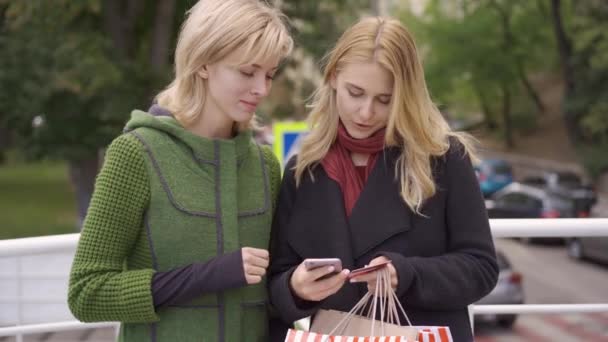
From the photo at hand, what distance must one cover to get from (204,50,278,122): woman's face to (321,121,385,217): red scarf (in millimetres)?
264

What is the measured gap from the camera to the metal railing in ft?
9.71

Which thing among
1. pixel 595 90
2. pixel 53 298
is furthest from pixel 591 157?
pixel 53 298

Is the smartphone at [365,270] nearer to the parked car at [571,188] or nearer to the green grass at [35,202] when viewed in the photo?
the green grass at [35,202]

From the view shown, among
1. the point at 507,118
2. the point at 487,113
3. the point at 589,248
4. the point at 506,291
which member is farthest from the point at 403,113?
the point at 487,113

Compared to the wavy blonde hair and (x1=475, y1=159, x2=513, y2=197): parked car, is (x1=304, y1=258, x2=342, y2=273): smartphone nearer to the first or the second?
the wavy blonde hair

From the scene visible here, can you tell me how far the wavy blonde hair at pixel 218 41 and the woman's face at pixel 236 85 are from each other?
0.06 ft

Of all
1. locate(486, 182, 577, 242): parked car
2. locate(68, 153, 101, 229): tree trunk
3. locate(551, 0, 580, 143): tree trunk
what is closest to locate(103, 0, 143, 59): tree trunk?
locate(68, 153, 101, 229): tree trunk

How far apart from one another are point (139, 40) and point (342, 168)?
17.0 meters

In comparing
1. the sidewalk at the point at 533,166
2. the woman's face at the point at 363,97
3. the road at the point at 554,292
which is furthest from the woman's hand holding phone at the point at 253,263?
the sidewalk at the point at 533,166

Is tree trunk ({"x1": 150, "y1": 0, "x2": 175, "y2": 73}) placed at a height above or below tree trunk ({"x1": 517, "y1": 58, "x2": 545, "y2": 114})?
above

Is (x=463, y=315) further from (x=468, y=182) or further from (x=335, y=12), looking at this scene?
(x=335, y=12)

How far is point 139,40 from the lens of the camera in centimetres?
1867

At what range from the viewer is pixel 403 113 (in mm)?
2227

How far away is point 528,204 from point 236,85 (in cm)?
2091
